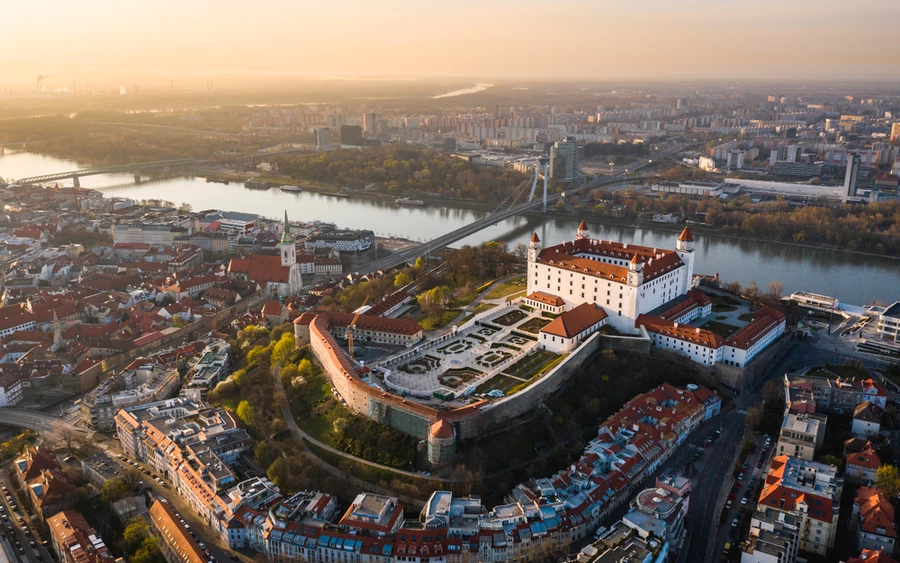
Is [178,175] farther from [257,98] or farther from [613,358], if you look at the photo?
[257,98]

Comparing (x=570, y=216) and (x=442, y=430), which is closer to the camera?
(x=442, y=430)

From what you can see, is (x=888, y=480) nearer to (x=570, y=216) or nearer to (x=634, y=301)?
(x=634, y=301)

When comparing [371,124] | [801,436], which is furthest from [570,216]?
[371,124]

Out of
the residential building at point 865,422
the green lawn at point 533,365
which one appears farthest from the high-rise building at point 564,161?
the residential building at point 865,422

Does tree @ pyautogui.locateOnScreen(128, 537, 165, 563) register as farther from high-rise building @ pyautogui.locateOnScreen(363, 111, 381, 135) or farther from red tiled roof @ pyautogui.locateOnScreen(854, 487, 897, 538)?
high-rise building @ pyautogui.locateOnScreen(363, 111, 381, 135)

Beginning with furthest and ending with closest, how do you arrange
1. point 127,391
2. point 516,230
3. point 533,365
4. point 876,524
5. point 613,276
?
point 516,230, point 613,276, point 127,391, point 533,365, point 876,524

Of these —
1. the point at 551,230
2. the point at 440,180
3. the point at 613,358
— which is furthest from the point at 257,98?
the point at 613,358

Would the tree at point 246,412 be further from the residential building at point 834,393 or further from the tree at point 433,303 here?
the residential building at point 834,393

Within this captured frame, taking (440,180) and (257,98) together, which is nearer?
(440,180)
